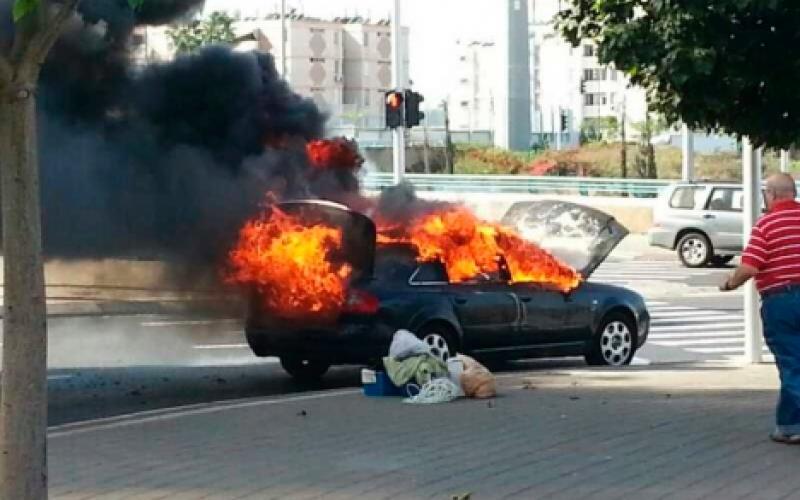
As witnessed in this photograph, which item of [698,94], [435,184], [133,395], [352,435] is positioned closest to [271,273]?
[133,395]

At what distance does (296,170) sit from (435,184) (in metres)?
25.2

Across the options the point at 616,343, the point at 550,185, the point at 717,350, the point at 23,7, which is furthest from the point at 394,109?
the point at 23,7

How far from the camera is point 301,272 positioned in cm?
1346

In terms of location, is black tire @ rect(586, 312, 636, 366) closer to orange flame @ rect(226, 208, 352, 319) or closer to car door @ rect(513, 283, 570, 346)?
car door @ rect(513, 283, 570, 346)

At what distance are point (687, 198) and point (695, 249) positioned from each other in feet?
3.68

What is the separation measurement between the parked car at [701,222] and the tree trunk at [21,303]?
87.1 feet

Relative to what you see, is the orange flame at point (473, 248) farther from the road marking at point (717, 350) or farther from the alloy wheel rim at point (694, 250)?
the alloy wheel rim at point (694, 250)

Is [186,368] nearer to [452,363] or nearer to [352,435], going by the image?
[452,363]

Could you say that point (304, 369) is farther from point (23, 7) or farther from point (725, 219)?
point (725, 219)

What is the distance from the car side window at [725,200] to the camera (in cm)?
3097

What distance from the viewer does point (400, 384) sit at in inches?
462

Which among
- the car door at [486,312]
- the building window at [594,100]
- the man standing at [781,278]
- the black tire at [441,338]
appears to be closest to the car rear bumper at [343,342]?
the black tire at [441,338]

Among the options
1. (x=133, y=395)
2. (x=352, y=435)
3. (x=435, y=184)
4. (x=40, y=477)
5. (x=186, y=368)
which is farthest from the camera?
(x=435, y=184)

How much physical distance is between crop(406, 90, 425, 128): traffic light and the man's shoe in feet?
56.0
